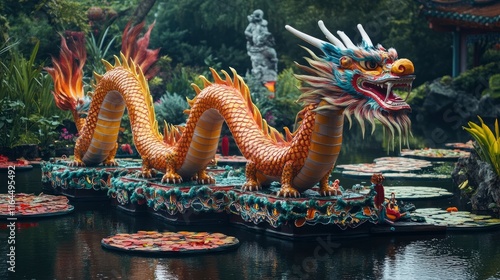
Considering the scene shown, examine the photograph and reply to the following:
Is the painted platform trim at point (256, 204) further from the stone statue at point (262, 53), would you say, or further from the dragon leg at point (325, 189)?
the stone statue at point (262, 53)

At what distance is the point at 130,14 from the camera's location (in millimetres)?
34094

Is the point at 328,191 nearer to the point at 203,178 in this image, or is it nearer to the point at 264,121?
the point at 264,121

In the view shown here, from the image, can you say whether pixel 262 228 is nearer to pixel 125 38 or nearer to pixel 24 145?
pixel 125 38

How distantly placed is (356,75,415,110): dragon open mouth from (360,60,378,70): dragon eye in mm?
153

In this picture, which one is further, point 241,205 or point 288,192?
point 241,205

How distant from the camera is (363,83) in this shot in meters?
10.9

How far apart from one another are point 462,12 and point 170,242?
67.6ft

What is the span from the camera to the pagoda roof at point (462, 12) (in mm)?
29422

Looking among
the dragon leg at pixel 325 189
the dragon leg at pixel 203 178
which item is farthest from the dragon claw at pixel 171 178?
the dragon leg at pixel 325 189

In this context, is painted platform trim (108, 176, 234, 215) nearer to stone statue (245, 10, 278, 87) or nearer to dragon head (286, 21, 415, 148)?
dragon head (286, 21, 415, 148)

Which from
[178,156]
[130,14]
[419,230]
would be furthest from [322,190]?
[130,14]

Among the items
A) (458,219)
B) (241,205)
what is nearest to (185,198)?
(241,205)

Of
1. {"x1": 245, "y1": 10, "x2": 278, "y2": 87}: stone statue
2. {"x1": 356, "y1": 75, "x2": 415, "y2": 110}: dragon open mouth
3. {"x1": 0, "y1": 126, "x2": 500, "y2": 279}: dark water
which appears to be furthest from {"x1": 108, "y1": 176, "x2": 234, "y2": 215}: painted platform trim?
{"x1": 245, "y1": 10, "x2": 278, "y2": 87}: stone statue

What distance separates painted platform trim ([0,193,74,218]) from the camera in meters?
13.1
